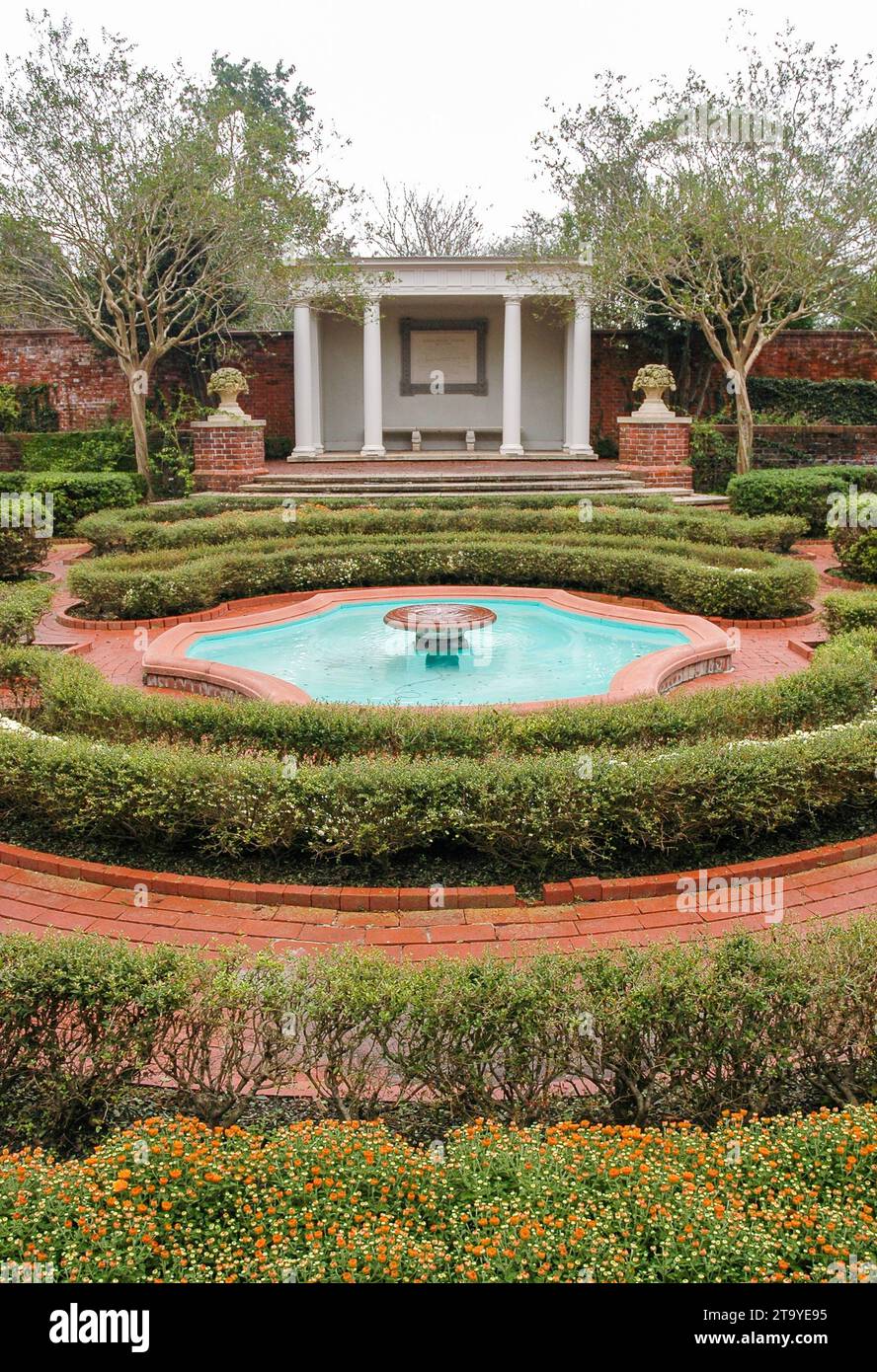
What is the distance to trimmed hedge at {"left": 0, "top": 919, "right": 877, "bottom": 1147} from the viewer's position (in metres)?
3.36

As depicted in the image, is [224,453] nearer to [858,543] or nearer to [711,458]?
[711,458]

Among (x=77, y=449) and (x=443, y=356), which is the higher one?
(x=443, y=356)

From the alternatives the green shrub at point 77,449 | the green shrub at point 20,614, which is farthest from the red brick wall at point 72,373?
the green shrub at point 20,614

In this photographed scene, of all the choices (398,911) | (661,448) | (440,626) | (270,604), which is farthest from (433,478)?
(398,911)

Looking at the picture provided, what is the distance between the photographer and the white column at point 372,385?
21531 mm

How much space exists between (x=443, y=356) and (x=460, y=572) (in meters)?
13.4

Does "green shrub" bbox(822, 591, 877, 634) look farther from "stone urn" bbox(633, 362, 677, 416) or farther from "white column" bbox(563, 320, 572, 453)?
"white column" bbox(563, 320, 572, 453)

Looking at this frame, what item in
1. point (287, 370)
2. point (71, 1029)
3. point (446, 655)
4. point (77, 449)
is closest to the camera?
point (71, 1029)

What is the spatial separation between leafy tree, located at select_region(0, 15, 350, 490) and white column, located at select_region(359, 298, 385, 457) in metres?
2.13

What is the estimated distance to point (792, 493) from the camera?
15.7 metres

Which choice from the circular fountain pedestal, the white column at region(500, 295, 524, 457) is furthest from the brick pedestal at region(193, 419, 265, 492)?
the circular fountain pedestal
